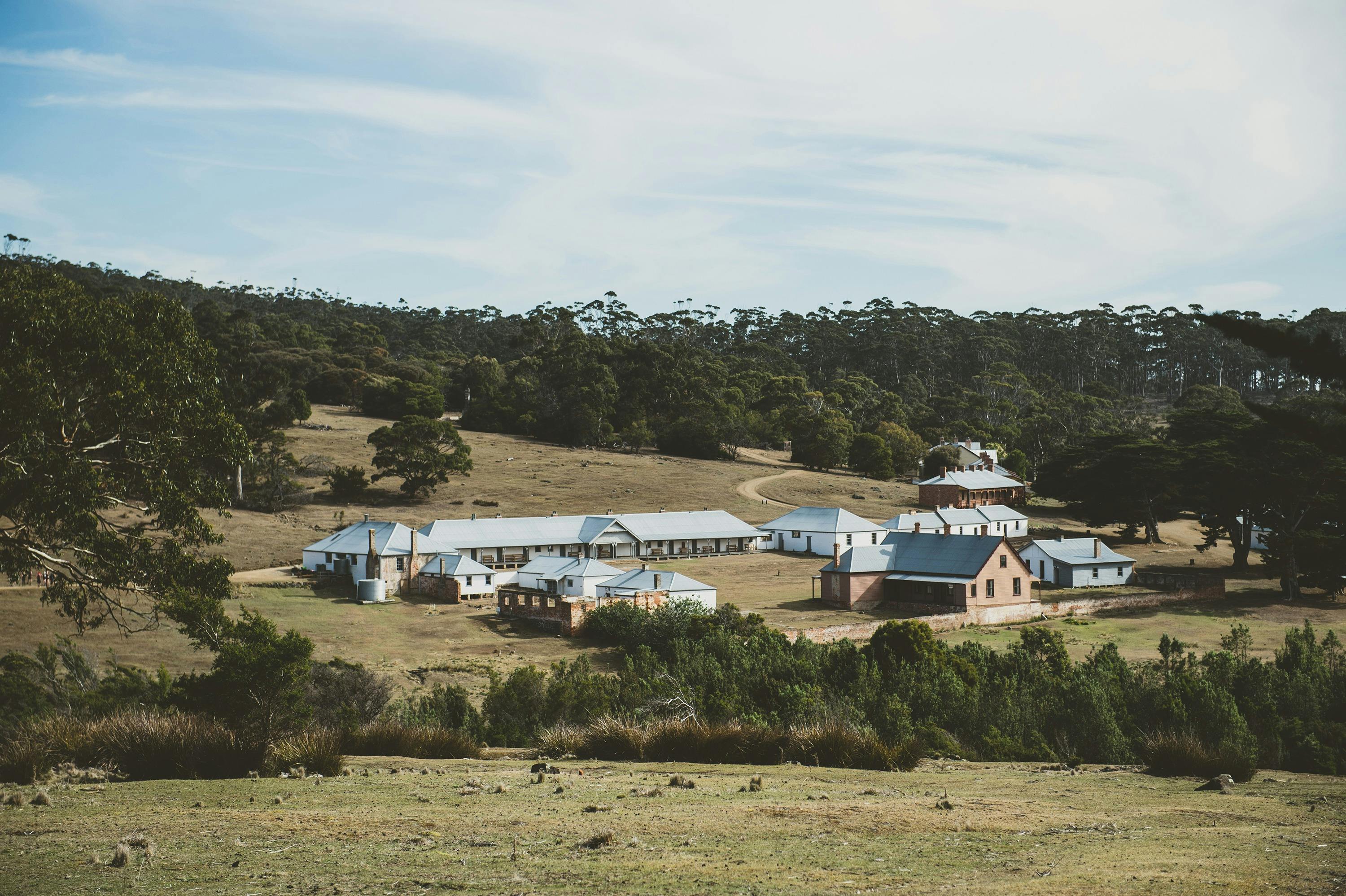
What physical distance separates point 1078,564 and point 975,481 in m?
32.1

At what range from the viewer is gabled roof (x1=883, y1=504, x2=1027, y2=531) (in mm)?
73188

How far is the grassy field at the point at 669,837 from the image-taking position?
24.2ft

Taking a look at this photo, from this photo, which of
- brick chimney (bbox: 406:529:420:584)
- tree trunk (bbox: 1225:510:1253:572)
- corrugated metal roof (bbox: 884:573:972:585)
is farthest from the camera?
tree trunk (bbox: 1225:510:1253:572)

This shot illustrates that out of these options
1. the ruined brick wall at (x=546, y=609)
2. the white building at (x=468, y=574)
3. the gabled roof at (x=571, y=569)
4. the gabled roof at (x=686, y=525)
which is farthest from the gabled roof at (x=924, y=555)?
the gabled roof at (x=686, y=525)

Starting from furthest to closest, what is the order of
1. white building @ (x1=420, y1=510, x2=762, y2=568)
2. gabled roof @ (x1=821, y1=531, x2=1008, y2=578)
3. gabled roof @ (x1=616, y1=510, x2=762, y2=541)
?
gabled roof @ (x1=616, y1=510, x2=762, y2=541) < white building @ (x1=420, y1=510, x2=762, y2=568) < gabled roof @ (x1=821, y1=531, x2=1008, y2=578)

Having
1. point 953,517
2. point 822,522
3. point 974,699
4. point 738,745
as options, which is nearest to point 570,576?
point 822,522

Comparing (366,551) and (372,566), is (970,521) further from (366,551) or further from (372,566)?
(372,566)

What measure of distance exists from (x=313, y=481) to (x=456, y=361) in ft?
173

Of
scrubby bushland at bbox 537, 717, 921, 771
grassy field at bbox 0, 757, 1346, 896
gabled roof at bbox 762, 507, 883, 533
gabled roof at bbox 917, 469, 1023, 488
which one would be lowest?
scrubby bushland at bbox 537, 717, 921, 771

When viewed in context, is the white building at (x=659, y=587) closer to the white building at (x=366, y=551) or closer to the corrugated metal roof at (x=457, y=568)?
the corrugated metal roof at (x=457, y=568)

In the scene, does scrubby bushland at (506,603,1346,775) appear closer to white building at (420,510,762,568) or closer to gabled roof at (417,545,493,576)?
gabled roof at (417,545,493,576)

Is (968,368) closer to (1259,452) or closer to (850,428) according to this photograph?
(850,428)

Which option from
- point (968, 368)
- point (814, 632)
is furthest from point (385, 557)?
point (968, 368)

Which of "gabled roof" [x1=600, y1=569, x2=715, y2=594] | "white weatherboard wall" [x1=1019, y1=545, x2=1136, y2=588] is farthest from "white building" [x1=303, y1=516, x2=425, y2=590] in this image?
"white weatherboard wall" [x1=1019, y1=545, x2=1136, y2=588]
